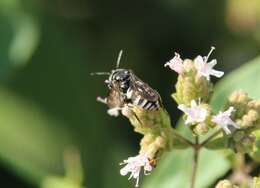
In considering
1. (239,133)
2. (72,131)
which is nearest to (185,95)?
(239,133)

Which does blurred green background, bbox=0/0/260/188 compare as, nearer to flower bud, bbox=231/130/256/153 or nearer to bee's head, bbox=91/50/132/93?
bee's head, bbox=91/50/132/93

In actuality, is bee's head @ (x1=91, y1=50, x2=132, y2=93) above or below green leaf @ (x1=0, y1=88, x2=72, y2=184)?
below

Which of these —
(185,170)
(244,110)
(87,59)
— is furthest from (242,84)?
(87,59)

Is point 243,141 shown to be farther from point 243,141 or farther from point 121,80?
point 121,80

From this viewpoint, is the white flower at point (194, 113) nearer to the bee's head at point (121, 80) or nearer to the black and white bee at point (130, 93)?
the black and white bee at point (130, 93)

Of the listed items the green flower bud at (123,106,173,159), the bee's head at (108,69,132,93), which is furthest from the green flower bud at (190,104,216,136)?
the bee's head at (108,69,132,93)

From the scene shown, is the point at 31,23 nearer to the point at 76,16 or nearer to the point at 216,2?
the point at 76,16

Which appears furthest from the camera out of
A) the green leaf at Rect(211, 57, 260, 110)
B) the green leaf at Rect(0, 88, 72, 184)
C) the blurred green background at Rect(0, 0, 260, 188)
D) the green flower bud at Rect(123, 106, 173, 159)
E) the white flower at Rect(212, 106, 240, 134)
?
the blurred green background at Rect(0, 0, 260, 188)

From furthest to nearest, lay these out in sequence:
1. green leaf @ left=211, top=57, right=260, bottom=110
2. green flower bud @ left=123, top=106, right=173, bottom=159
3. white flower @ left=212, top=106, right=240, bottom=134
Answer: green leaf @ left=211, top=57, right=260, bottom=110
green flower bud @ left=123, top=106, right=173, bottom=159
white flower @ left=212, top=106, right=240, bottom=134
